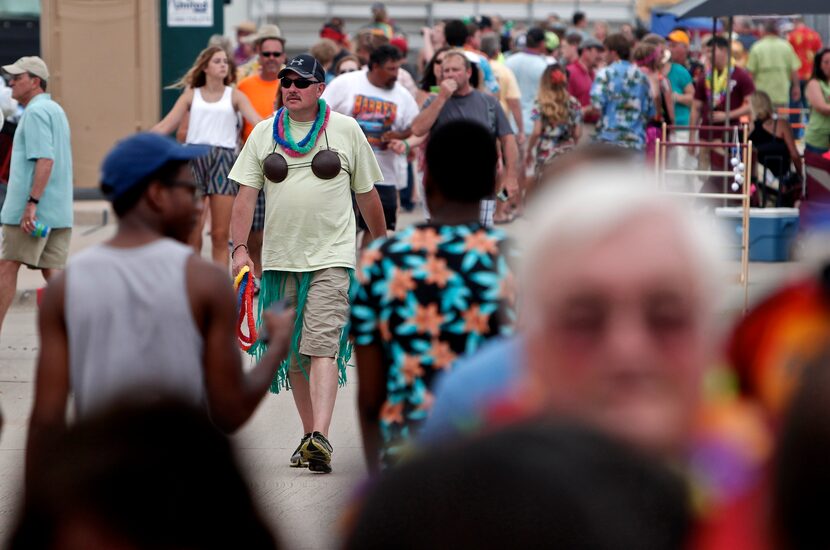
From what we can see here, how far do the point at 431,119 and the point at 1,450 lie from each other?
3.74 meters

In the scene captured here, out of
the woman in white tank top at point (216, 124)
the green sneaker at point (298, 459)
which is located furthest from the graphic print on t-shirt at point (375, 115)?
the green sneaker at point (298, 459)

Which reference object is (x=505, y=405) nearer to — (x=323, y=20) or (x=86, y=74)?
(x=86, y=74)

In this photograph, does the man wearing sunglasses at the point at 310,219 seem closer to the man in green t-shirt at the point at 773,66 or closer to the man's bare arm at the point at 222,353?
the man's bare arm at the point at 222,353

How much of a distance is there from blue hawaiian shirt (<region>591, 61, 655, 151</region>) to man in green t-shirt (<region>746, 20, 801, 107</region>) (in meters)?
4.66

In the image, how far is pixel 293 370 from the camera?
687cm

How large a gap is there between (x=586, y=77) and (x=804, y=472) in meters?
16.6

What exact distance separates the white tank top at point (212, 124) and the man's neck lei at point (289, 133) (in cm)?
406

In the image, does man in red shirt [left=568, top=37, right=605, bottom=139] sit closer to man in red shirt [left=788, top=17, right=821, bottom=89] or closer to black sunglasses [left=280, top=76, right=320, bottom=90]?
man in red shirt [left=788, top=17, right=821, bottom=89]

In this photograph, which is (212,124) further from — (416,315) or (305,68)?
(416,315)

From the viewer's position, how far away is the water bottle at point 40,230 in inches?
356

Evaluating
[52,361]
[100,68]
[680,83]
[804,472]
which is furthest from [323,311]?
[680,83]

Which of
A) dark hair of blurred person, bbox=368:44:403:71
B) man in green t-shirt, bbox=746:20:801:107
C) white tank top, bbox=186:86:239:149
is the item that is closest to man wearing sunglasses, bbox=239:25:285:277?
white tank top, bbox=186:86:239:149

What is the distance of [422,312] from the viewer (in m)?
3.92

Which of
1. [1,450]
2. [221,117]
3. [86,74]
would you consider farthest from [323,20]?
[1,450]
